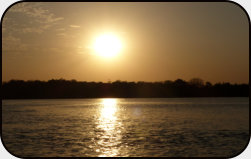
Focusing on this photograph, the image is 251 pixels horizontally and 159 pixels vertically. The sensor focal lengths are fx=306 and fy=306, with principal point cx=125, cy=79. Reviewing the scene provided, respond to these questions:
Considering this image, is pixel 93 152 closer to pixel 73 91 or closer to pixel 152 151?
pixel 152 151

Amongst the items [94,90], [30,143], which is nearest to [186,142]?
[30,143]

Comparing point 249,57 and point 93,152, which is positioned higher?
point 249,57

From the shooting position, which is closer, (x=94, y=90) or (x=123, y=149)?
(x=123, y=149)

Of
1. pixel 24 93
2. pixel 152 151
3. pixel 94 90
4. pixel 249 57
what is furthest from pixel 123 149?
pixel 94 90

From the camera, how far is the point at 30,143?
20.9 m

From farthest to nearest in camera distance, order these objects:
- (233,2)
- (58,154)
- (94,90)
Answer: (94,90), (58,154), (233,2)

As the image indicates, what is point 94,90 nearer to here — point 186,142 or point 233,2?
point 186,142

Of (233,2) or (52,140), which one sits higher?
(233,2)

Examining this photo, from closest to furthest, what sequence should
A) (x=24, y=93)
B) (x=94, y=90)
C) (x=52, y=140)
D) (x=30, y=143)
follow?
(x=30, y=143) → (x=52, y=140) → (x=24, y=93) → (x=94, y=90)

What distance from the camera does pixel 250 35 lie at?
8.82 m

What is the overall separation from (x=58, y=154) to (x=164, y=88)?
51999 mm

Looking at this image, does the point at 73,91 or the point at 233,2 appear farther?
the point at 73,91

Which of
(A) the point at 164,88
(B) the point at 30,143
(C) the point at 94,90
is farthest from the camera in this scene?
(C) the point at 94,90

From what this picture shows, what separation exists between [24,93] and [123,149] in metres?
29.9
